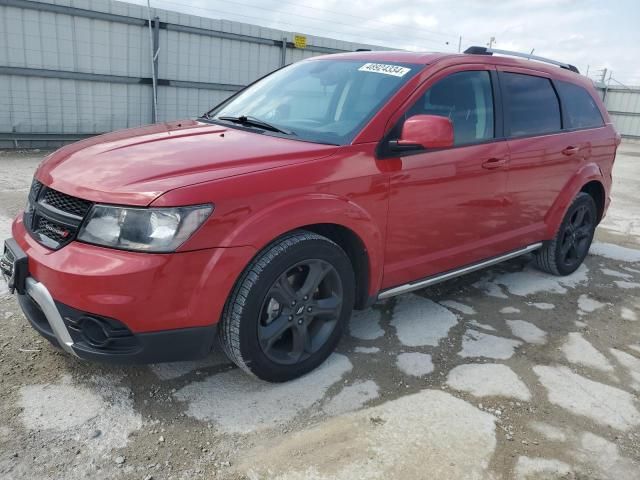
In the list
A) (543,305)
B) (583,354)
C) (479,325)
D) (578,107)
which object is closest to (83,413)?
(479,325)

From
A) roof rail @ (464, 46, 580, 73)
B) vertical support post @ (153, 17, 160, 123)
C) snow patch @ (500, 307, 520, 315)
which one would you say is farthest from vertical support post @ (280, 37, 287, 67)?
snow patch @ (500, 307, 520, 315)

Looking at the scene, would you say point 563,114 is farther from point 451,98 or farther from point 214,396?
point 214,396

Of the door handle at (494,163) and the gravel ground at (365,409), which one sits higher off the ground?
the door handle at (494,163)

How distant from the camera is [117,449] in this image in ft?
7.18

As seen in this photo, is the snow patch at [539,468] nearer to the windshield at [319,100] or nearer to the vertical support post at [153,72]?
the windshield at [319,100]

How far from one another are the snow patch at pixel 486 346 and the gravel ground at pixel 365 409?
1 cm

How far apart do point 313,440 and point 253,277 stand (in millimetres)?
749

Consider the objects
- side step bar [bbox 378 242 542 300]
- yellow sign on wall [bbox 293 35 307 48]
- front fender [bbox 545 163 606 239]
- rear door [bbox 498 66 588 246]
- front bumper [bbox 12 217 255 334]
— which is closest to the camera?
front bumper [bbox 12 217 255 334]

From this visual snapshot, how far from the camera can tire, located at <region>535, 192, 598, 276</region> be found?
445 centimetres

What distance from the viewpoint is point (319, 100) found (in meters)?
3.24

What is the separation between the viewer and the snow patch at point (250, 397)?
2424mm

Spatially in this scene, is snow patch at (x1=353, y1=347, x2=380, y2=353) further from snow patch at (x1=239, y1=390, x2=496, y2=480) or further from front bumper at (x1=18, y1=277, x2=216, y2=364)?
front bumper at (x1=18, y1=277, x2=216, y2=364)

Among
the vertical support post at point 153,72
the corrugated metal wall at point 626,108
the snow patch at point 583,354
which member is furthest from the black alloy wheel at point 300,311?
the corrugated metal wall at point 626,108

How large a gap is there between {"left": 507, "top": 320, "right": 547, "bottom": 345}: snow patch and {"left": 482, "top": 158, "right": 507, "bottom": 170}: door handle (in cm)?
106
